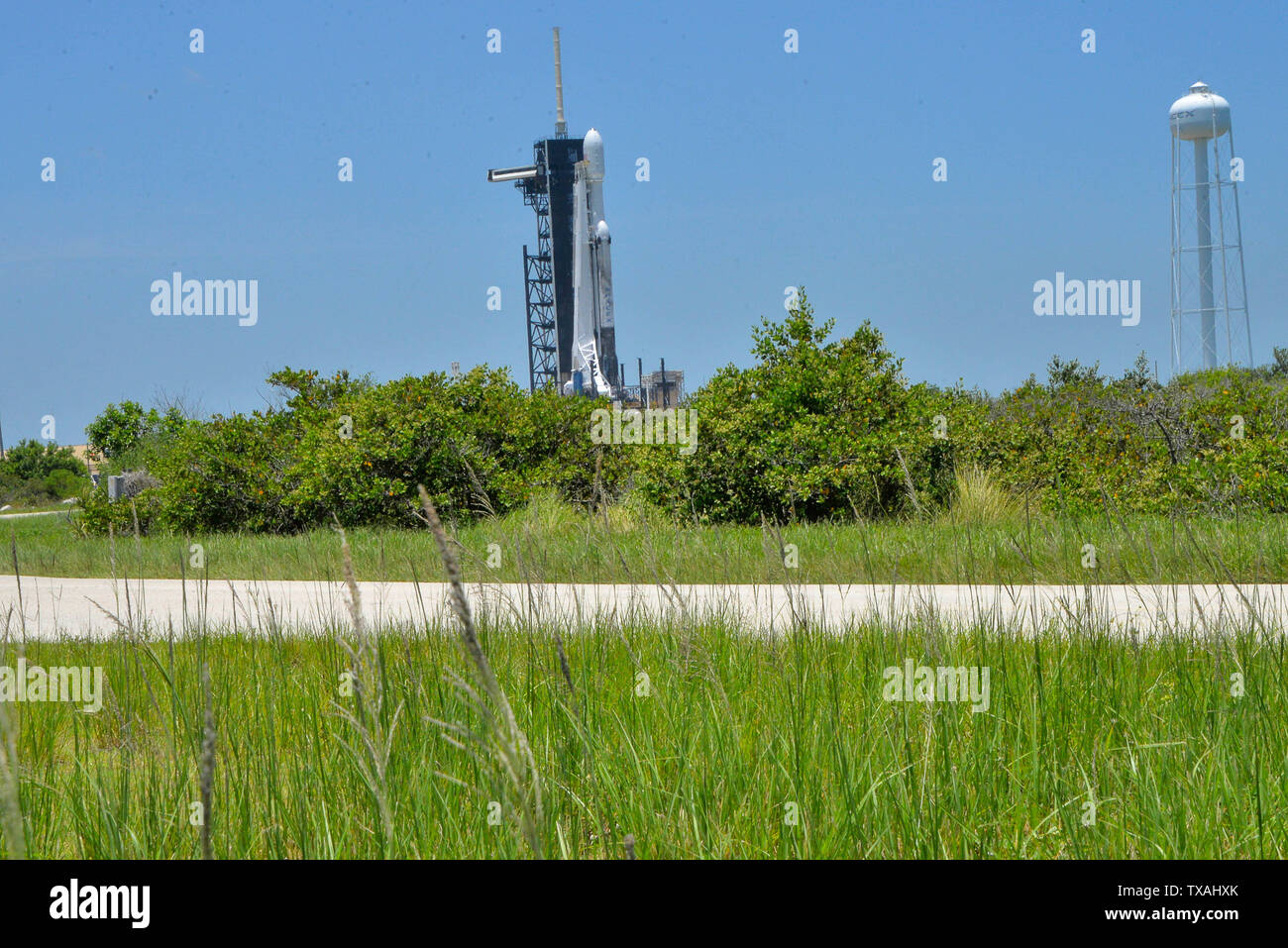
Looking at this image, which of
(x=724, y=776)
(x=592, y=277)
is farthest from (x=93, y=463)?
(x=592, y=277)

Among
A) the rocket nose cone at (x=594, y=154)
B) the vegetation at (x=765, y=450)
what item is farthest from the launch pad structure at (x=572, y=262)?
the vegetation at (x=765, y=450)

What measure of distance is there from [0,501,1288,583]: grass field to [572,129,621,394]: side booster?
59.1 meters

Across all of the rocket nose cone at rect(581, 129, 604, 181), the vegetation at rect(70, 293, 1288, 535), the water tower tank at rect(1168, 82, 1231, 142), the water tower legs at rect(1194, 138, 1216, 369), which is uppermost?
the rocket nose cone at rect(581, 129, 604, 181)

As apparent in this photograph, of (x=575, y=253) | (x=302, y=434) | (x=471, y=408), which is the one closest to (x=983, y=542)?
(x=471, y=408)

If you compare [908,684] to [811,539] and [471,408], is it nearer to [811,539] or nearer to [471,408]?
[811,539]

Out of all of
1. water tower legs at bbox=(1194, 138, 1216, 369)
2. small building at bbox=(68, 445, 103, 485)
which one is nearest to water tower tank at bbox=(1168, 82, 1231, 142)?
water tower legs at bbox=(1194, 138, 1216, 369)

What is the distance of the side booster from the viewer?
7181cm

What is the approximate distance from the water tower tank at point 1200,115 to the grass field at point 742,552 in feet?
169
